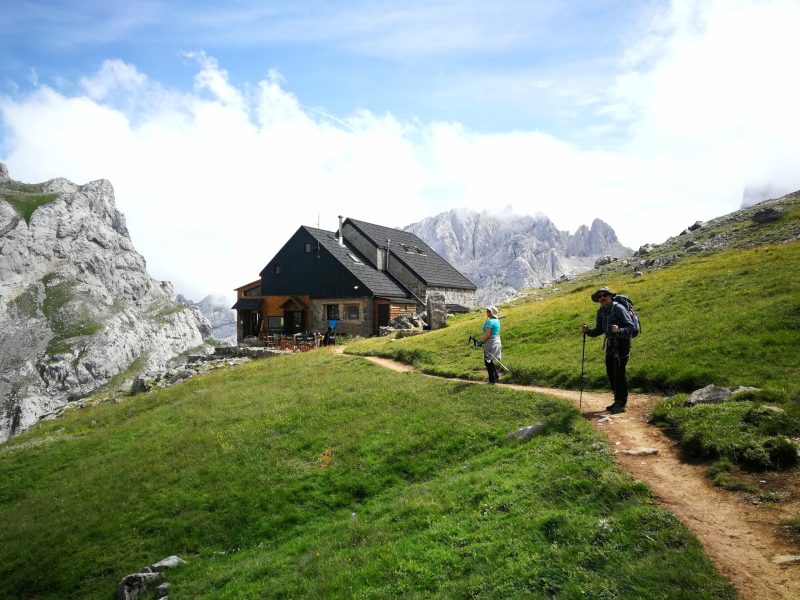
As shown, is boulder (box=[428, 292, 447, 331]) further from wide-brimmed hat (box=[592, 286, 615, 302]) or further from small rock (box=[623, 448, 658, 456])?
small rock (box=[623, 448, 658, 456])

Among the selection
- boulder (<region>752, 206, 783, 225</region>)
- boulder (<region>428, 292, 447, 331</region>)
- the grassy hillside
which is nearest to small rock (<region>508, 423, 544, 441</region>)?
the grassy hillside

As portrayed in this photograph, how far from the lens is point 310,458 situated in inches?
600

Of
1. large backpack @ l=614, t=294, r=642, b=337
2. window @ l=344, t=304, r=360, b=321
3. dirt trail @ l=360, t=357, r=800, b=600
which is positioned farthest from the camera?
window @ l=344, t=304, r=360, b=321

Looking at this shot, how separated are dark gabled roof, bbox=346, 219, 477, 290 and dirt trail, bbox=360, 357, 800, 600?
44078mm

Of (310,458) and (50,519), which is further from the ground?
(310,458)

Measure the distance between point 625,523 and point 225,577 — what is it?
886cm

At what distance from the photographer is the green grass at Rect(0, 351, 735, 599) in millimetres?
7359

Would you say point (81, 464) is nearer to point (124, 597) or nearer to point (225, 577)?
point (124, 597)

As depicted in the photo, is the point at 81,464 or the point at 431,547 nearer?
the point at 431,547

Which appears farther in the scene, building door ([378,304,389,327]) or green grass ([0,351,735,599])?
building door ([378,304,389,327])

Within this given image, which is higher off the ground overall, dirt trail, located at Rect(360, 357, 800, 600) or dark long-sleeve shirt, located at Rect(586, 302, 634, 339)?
dark long-sleeve shirt, located at Rect(586, 302, 634, 339)

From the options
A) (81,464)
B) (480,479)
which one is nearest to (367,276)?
(81,464)

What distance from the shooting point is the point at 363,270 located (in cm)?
5209

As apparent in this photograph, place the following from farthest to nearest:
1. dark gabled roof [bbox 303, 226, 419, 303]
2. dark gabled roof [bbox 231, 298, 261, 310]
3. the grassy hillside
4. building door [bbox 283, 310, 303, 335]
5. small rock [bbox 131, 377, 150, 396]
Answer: dark gabled roof [bbox 231, 298, 261, 310] < building door [bbox 283, 310, 303, 335] < dark gabled roof [bbox 303, 226, 419, 303] < small rock [bbox 131, 377, 150, 396] < the grassy hillside
